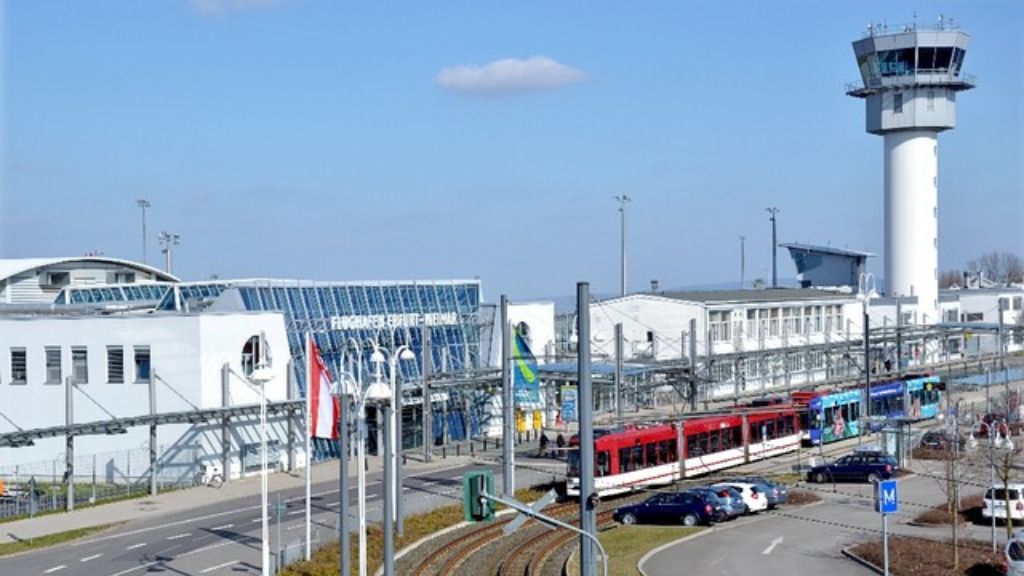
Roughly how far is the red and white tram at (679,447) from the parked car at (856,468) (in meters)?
2.80

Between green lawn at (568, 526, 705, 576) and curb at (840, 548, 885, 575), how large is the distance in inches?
Result: 200

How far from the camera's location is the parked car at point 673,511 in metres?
40.6

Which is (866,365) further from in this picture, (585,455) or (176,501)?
(585,455)

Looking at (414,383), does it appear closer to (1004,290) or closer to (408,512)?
(408,512)

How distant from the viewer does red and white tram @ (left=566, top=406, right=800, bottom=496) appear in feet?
148

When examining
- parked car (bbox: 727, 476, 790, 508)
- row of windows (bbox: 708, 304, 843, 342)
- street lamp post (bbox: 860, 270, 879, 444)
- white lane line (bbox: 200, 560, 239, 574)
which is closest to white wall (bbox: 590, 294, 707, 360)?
row of windows (bbox: 708, 304, 843, 342)

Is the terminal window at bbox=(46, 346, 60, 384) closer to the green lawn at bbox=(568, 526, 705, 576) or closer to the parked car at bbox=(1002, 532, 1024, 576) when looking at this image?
the green lawn at bbox=(568, 526, 705, 576)

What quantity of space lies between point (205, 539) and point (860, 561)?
17563mm

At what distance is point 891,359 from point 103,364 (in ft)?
182

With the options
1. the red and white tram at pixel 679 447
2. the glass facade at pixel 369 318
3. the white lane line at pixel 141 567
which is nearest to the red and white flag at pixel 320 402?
the white lane line at pixel 141 567

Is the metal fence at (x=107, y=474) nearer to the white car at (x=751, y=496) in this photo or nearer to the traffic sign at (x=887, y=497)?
the white car at (x=751, y=496)

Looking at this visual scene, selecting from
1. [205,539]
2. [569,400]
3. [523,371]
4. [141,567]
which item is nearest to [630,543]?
[205,539]

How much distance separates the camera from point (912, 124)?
9494 cm

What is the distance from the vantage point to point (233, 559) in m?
35.0
